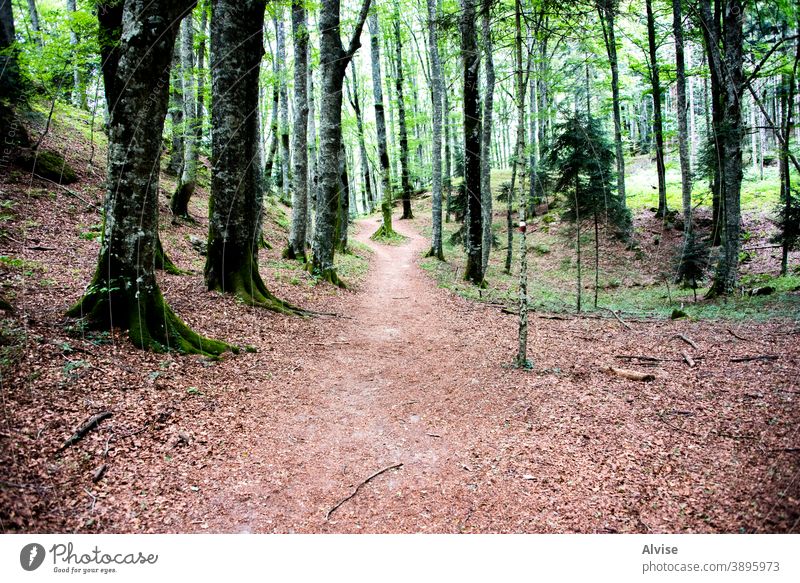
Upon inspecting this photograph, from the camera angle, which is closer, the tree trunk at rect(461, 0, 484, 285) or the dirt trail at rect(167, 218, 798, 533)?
the dirt trail at rect(167, 218, 798, 533)

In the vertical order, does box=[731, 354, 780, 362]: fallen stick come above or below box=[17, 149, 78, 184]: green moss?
below

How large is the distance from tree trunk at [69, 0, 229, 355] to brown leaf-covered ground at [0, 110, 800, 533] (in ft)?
1.26

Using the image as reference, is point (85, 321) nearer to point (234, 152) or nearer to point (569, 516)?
point (234, 152)

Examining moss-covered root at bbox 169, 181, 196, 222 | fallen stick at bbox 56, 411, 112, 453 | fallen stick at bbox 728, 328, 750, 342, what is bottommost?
fallen stick at bbox 728, 328, 750, 342

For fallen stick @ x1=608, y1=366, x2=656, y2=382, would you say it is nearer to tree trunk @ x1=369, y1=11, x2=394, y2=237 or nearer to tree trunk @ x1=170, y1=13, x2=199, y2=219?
tree trunk @ x1=170, y1=13, x2=199, y2=219

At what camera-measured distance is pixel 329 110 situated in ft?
39.5

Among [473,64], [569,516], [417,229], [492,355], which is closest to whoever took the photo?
[569,516]

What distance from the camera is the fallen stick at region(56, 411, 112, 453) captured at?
3.75m

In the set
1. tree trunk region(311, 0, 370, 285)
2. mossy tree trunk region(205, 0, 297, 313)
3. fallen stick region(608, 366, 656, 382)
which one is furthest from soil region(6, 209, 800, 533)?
tree trunk region(311, 0, 370, 285)

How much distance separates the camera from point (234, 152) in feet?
28.1

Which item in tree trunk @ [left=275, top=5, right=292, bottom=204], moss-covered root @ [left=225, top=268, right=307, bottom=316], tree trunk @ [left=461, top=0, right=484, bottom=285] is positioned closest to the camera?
moss-covered root @ [left=225, top=268, right=307, bottom=316]

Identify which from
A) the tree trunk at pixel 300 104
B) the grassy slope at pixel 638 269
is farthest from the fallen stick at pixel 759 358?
the tree trunk at pixel 300 104
